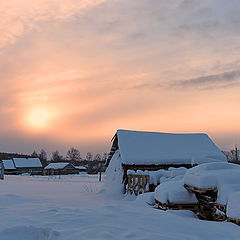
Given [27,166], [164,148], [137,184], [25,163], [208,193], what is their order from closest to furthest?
[208,193] < [137,184] < [164,148] < [27,166] < [25,163]

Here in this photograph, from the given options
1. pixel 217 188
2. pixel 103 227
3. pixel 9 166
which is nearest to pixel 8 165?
pixel 9 166

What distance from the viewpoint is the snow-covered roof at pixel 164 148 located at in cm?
1902

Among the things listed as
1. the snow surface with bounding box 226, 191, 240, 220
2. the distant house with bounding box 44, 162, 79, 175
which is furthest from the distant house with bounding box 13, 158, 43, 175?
the snow surface with bounding box 226, 191, 240, 220

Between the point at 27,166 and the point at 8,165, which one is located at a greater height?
the point at 8,165

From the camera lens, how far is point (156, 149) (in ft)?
66.7

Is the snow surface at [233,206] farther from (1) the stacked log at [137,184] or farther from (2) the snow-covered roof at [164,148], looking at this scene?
(2) the snow-covered roof at [164,148]

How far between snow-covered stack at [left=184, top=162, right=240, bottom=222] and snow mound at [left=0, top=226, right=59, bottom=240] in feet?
14.9

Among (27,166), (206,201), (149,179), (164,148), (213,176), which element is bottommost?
(27,166)

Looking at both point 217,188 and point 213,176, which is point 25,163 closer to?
point 213,176

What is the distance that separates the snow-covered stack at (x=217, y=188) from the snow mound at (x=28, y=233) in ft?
14.9

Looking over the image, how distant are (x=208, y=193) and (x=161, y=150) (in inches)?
466

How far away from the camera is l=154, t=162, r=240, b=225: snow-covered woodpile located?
7.40 metres

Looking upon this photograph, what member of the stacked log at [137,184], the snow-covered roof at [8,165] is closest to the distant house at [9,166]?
the snow-covered roof at [8,165]

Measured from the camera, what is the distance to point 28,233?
18.7ft
